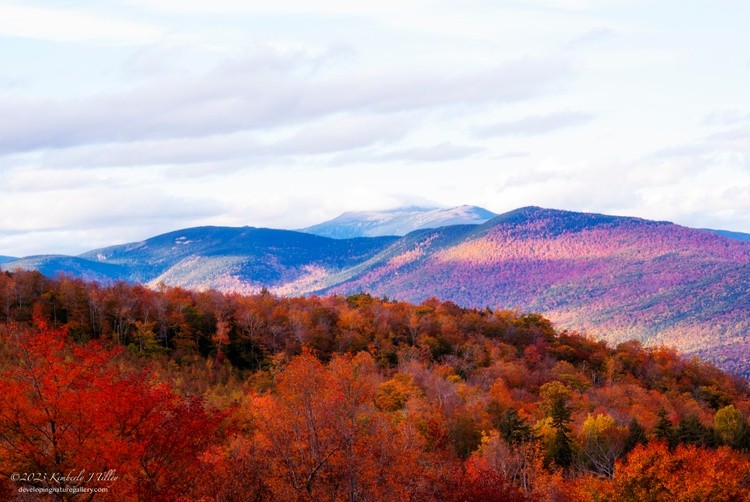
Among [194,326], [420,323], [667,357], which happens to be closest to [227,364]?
[194,326]

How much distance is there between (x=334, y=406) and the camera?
135 ft

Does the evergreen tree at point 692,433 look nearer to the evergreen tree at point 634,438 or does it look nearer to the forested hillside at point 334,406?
the forested hillside at point 334,406

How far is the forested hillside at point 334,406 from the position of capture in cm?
3512

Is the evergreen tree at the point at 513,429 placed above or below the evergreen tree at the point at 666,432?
above

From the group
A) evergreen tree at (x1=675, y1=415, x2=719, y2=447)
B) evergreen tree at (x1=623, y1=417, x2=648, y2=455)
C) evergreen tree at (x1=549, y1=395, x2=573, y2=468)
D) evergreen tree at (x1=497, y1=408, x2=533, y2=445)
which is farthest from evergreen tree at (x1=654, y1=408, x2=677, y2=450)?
evergreen tree at (x1=497, y1=408, x2=533, y2=445)

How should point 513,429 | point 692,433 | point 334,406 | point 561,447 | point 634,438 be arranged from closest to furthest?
point 334,406 → point 513,429 → point 634,438 → point 561,447 → point 692,433

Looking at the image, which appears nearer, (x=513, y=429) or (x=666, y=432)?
(x=513, y=429)

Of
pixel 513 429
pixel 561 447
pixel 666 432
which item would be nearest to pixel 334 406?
pixel 513 429

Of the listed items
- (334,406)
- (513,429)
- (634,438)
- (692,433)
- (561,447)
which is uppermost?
(334,406)

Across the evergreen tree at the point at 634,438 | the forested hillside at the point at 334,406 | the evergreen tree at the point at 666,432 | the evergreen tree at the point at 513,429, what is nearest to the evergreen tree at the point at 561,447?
the forested hillside at the point at 334,406

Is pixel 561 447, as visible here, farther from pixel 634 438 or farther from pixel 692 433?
pixel 692 433

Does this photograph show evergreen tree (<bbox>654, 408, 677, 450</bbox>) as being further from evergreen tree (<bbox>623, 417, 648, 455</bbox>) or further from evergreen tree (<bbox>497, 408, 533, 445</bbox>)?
evergreen tree (<bbox>497, 408, 533, 445</bbox>)

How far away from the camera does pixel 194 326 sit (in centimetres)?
10756

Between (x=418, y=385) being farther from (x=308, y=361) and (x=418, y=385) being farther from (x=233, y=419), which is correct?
(x=308, y=361)
